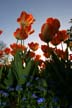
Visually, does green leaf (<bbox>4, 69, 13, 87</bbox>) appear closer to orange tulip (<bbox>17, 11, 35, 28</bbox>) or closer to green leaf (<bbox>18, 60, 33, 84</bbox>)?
green leaf (<bbox>18, 60, 33, 84</bbox>)

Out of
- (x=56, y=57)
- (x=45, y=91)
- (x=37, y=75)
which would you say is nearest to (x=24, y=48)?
(x=37, y=75)

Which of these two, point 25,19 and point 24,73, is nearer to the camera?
point 24,73

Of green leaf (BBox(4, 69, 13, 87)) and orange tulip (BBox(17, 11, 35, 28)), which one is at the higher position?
orange tulip (BBox(17, 11, 35, 28))

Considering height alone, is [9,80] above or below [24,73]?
below

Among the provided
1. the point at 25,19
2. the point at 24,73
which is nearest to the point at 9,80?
the point at 24,73

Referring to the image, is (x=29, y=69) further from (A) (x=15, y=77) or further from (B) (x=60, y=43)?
(B) (x=60, y=43)

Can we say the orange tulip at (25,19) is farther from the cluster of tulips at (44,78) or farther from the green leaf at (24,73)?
the green leaf at (24,73)

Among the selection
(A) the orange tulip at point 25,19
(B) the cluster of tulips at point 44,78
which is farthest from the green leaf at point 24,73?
(A) the orange tulip at point 25,19

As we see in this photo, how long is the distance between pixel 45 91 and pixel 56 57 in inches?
26.6

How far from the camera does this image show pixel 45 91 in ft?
15.2

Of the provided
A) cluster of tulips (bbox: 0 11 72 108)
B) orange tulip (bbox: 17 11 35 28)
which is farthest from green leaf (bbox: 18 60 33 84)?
orange tulip (bbox: 17 11 35 28)

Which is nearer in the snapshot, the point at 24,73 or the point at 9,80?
the point at 24,73

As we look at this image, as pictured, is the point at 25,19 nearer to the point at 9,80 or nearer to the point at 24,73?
the point at 24,73

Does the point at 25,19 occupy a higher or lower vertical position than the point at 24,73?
higher
